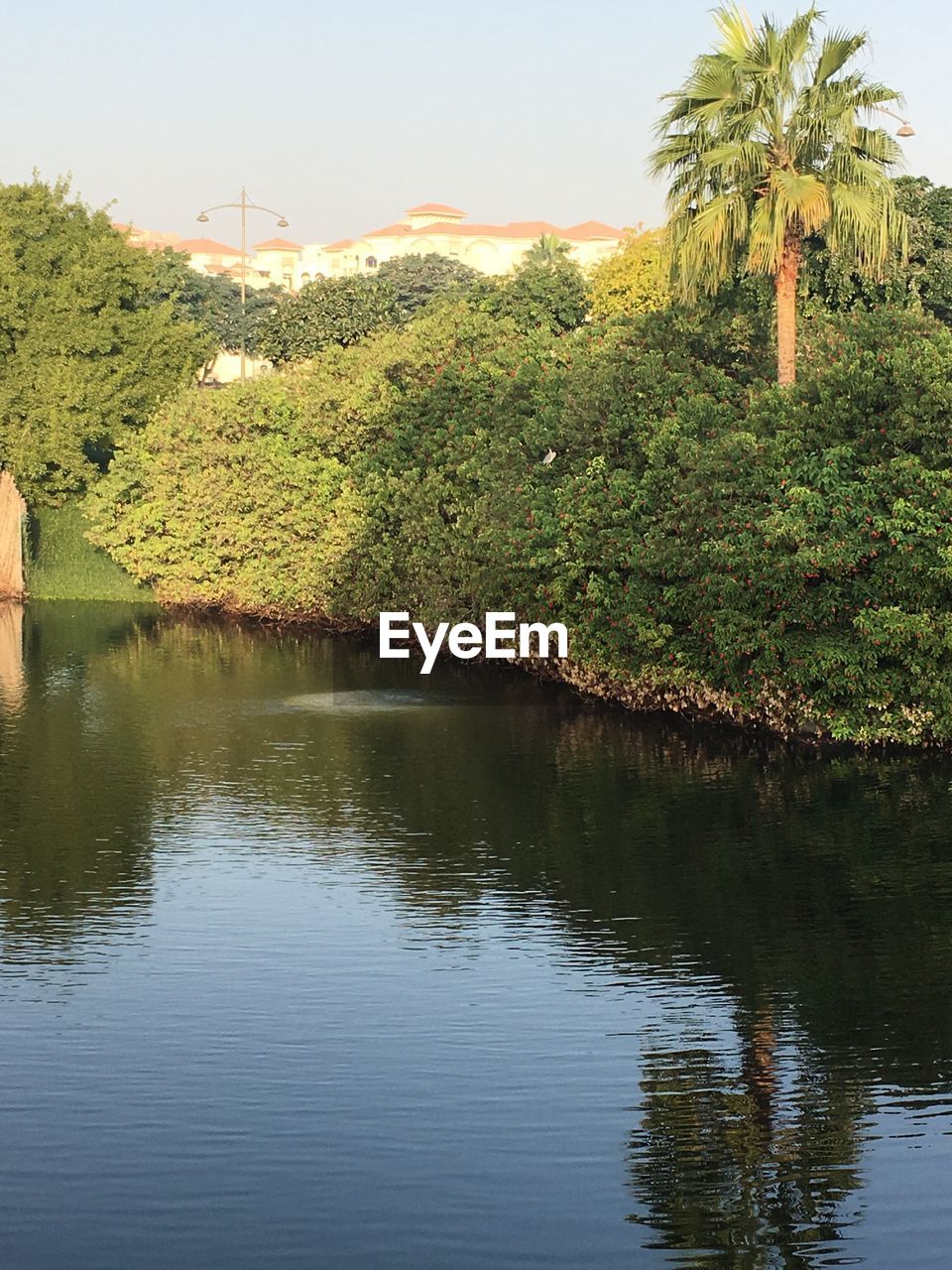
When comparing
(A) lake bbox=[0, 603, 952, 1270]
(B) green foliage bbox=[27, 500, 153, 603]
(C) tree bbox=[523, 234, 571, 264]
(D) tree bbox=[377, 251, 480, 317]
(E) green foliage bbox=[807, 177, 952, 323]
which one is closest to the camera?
(A) lake bbox=[0, 603, 952, 1270]

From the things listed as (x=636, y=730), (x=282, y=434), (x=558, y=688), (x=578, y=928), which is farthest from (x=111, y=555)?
(x=578, y=928)

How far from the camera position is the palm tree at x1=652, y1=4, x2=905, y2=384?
1087 inches

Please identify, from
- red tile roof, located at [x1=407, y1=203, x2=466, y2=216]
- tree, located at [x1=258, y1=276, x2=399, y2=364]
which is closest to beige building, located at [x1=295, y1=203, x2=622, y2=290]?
red tile roof, located at [x1=407, y1=203, x2=466, y2=216]

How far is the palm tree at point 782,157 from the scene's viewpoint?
1087 inches

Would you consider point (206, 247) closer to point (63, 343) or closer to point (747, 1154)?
point (63, 343)

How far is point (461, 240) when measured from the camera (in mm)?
180625

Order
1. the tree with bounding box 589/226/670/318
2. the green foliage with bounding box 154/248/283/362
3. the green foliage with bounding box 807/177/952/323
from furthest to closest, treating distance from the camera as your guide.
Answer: the green foliage with bounding box 154/248/283/362 → the tree with bounding box 589/226/670/318 → the green foliage with bounding box 807/177/952/323

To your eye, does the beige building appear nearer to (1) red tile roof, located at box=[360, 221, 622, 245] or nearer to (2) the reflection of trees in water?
(1) red tile roof, located at box=[360, 221, 622, 245]

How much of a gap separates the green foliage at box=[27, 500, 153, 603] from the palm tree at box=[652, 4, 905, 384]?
33.1 m

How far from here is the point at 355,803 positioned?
924 inches

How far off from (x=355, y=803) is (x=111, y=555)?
113 ft

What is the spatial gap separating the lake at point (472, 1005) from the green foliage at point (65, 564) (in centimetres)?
3040

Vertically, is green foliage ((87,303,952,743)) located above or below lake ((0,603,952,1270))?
above

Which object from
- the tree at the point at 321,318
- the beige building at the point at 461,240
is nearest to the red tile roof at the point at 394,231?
the beige building at the point at 461,240
